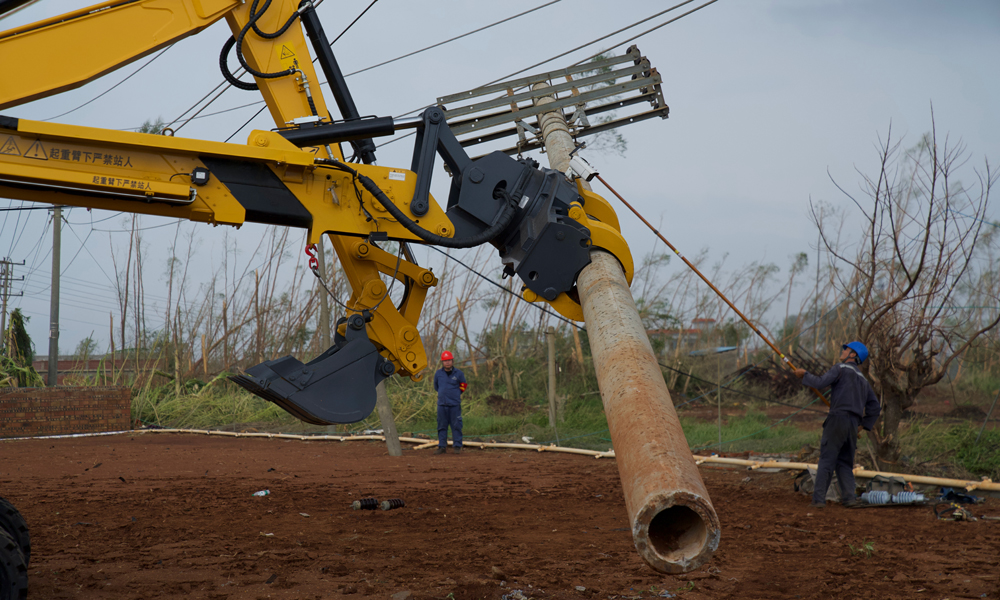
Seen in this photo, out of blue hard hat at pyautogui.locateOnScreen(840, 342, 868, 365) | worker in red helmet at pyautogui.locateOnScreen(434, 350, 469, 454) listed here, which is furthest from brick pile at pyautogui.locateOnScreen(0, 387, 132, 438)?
blue hard hat at pyautogui.locateOnScreen(840, 342, 868, 365)

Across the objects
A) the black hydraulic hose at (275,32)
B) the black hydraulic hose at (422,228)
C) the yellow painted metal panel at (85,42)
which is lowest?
the black hydraulic hose at (422,228)

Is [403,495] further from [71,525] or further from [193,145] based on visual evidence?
[193,145]

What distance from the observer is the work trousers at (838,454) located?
7.00 m

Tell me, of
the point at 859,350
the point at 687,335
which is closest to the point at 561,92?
the point at 859,350

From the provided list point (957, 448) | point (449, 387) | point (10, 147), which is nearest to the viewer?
point (10, 147)

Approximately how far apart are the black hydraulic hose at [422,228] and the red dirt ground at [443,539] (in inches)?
74.8

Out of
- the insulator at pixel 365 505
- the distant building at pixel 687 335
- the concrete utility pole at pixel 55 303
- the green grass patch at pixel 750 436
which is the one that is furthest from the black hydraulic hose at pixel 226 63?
the concrete utility pole at pixel 55 303

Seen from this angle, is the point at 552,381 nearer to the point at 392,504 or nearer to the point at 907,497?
the point at 392,504

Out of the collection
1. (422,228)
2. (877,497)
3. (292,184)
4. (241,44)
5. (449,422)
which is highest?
(241,44)

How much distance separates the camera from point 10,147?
132 inches

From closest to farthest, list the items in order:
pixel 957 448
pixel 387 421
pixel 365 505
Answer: pixel 365 505 → pixel 957 448 → pixel 387 421

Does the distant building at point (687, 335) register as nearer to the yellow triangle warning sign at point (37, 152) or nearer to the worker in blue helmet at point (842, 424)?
the worker in blue helmet at point (842, 424)

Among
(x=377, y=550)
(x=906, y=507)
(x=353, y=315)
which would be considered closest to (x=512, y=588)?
(x=377, y=550)

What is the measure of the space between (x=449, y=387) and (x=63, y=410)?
8331 mm
